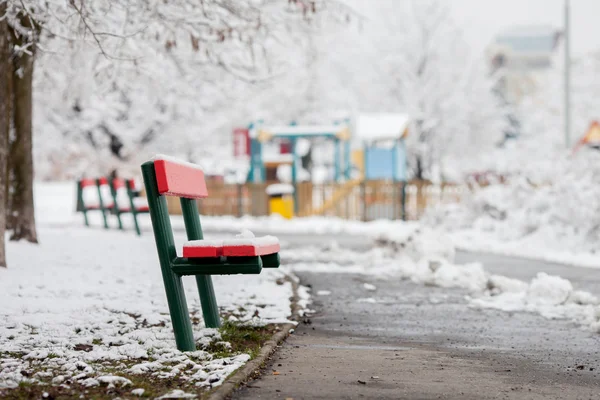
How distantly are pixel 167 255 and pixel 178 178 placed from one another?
0.54 m

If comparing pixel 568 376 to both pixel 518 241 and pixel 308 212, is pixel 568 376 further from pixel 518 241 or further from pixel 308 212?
pixel 308 212

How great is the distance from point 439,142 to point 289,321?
40762 mm

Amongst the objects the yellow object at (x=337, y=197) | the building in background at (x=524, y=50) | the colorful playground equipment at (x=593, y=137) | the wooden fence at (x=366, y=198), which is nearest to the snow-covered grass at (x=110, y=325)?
the colorful playground equipment at (x=593, y=137)

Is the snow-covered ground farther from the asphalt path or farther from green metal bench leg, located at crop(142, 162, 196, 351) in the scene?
the asphalt path

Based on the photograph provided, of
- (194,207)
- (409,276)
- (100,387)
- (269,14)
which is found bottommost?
(409,276)

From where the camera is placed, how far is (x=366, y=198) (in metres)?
26.7

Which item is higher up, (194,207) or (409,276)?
(194,207)

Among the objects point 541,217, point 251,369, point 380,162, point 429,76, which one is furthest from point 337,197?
point 251,369

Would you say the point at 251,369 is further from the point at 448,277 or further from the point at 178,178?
the point at 448,277

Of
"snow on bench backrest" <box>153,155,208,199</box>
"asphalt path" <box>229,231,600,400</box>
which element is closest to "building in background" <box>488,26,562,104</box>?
"asphalt path" <box>229,231,600,400</box>

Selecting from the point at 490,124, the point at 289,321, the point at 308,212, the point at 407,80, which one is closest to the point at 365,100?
the point at 407,80

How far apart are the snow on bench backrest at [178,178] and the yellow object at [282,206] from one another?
20461mm

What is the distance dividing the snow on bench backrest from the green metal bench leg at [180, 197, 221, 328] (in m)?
0.15

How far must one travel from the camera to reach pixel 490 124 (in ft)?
Answer: 160
